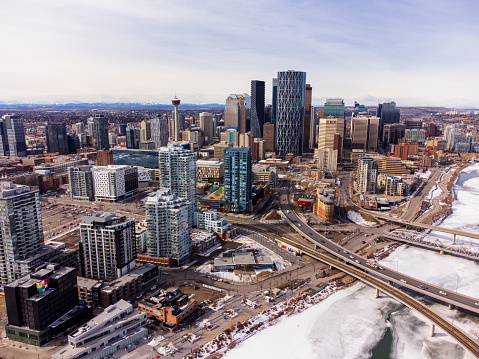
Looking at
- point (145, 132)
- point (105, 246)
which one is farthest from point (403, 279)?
point (145, 132)

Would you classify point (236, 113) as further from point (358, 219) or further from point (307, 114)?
Result: point (358, 219)

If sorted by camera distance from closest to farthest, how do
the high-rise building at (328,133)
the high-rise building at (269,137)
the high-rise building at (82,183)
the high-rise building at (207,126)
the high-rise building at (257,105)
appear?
the high-rise building at (82,183) < the high-rise building at (328,133) < the high-rise building at (269,137) < the high-rise building at (257,105) < the high-rise building at (207,126)

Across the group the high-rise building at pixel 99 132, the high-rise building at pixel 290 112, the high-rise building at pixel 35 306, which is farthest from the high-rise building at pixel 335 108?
the high-rise building at pixel 35 306

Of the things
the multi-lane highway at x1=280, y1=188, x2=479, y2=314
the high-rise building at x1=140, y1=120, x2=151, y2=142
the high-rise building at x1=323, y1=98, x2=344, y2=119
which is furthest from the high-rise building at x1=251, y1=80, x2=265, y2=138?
the multi-lane highway at x1=280, y1=188, x2=479, y2=314

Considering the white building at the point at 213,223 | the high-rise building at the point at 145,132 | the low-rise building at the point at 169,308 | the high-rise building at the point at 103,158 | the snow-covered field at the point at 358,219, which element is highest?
the high-rise building at the point at 145,132

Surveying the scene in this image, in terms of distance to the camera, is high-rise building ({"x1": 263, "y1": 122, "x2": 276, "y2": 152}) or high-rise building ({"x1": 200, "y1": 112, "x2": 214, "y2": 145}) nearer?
high-rise building ({"x1": 263, "y1": 122, "x2": 276, "y2": 152})

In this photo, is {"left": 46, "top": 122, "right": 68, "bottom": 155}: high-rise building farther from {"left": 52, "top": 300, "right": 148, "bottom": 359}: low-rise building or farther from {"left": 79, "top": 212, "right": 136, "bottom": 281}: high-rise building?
{"left": 52, "top": 300, "right": 148, "bottom": 359}: low-rise building

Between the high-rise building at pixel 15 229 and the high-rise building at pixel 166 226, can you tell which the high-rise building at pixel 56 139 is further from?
the high-rise building at pixel 166 226
